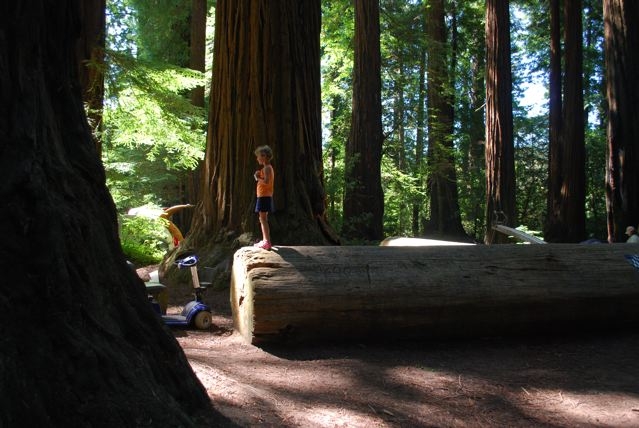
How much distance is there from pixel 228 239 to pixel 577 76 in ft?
51.9

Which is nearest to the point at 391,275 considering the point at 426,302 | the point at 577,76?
the point at 426,302

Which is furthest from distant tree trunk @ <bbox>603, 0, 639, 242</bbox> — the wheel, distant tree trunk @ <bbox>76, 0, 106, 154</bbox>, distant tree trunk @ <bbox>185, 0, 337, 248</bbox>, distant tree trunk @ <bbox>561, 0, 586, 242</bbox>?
distant tree trunk @ <bbox>76, 0, 106, 154</bbox>

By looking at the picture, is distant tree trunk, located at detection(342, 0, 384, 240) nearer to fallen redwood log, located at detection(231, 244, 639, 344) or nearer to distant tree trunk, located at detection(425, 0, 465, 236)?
distant tree trunk, located at detection(425, 0, 465, 236)

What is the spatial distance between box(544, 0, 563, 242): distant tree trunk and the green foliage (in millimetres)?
12371

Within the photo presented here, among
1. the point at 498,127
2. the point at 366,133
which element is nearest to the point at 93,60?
the point at 366,133

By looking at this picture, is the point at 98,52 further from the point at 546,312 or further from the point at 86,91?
the point at 546,312

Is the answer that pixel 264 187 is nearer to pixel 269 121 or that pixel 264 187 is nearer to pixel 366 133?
pixel 269 121

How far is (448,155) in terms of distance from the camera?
2203cm

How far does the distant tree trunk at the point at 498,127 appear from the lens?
13.2m

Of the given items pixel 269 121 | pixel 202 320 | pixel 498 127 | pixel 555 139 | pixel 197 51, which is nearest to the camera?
pixel 202 320

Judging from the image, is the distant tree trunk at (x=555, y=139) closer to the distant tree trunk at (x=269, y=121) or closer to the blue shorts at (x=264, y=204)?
the distant tree trunk at (x=269, y=121)

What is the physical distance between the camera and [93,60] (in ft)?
28.6

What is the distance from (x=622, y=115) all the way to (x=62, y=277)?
39.4ft

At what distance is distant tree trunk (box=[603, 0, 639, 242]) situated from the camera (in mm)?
11445
